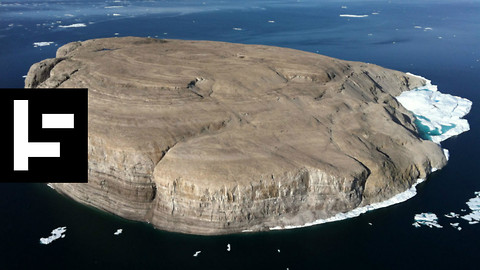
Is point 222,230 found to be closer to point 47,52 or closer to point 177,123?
point 177,123

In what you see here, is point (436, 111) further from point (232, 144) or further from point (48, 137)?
point (48, 137)

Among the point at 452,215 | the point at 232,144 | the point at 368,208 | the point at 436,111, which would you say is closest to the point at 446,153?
A: the point at 452,215

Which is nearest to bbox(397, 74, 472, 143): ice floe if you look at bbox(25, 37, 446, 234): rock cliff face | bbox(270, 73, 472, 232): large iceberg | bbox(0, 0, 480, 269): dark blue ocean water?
bbox(270, 73, 472, 232): large iceberg

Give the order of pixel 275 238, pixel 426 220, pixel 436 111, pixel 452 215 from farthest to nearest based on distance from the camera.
Result: pixel 436 111 < pixel 452 215 < pixel 426 220 < pixel 275 238

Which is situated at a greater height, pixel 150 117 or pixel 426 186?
pixel 150 117

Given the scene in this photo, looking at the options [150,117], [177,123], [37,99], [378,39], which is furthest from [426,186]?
[378,39]

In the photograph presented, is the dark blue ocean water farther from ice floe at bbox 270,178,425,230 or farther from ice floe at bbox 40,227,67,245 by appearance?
ice floe at bbox 270,178,425,230

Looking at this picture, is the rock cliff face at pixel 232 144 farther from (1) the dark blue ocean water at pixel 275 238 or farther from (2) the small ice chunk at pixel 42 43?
(2) the small ice chunk at pixel 42 43
